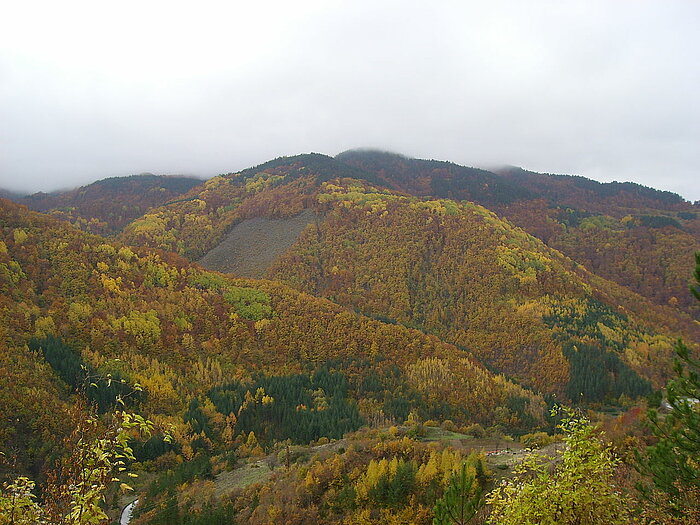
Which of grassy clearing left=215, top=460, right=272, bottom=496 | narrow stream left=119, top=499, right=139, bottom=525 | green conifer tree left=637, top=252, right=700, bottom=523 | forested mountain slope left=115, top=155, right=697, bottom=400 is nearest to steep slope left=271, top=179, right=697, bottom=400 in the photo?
forested mountain slope left=115, top=155, right=697, bottom=400

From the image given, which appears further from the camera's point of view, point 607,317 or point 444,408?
point 607,317

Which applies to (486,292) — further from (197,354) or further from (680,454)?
(680,454)

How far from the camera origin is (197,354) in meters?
92.6

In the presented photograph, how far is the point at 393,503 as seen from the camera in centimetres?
3631

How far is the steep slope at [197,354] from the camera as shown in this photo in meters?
72.3

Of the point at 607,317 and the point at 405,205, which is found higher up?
the point at 405,205

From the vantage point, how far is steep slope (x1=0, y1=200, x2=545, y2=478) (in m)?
72.3

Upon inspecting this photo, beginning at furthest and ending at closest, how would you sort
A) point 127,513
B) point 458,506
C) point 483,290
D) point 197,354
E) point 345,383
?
point 483,290, point 197,354, point 345,383, point 127,513, point 458,506

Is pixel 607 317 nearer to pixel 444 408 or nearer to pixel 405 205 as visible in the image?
pixel 444 408

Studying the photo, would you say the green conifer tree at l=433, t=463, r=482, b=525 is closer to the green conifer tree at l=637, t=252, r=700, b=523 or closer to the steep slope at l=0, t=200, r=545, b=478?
the green conifer tree at l=637, t=252, r=700, b=523

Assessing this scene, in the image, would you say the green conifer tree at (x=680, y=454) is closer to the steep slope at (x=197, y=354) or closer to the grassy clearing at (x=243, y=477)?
the grassy clearing at (x=243, y=477)

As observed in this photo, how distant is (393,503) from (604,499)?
1045 inches

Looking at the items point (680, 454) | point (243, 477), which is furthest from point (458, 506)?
point (243, 477)

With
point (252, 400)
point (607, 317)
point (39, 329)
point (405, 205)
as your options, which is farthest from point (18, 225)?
point (607, 317)
